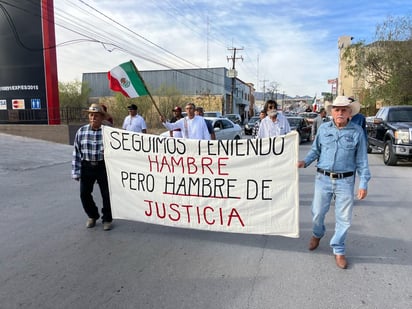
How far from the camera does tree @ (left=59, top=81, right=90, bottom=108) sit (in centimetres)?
3391

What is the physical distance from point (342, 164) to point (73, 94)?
3530cm

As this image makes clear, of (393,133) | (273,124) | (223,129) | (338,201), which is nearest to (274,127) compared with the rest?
(273,124)

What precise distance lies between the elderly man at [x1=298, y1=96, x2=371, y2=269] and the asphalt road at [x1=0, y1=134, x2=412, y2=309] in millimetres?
482

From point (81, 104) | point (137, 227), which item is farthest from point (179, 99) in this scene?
point (137, 227)

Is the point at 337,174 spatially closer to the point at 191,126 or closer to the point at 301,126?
the point at 191,126

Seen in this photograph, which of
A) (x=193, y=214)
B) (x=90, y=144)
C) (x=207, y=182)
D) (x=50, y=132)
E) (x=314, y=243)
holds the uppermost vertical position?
(x=90, y=144)

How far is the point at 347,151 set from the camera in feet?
11.8

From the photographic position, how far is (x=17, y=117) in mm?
17922

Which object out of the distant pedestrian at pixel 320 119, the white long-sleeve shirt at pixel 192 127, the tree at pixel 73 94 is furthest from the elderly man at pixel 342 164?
the tree at pixel 73 94

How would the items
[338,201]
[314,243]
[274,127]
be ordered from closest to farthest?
1. [338,201]
2. [314,243]
3. [274,127]

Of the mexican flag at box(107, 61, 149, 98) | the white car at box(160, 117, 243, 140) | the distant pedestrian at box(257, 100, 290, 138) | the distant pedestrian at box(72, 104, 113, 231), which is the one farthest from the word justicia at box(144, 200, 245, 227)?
the white car at box(160, 117, 243, 140)

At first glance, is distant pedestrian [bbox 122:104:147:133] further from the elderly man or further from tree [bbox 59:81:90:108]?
tree [bbox 59:81:90:108]

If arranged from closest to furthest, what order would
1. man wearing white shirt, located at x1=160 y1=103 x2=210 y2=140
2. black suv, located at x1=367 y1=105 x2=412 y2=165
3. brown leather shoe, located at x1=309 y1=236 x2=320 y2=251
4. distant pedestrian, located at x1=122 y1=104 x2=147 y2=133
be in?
1. brown leather shoe, located at x1=309 y1=236 x2=320 y2=251
2. man wearing white shirt, located at x1=160 y1=103 x2=210 y2=140
3. distant pedestrian, located at x1=122 y1=104 x2=147 y2=133
4. black suv, located at x1=367 y1=105 x2=412 y2=165

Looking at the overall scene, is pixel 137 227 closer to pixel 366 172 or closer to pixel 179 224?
pixel 179 224
